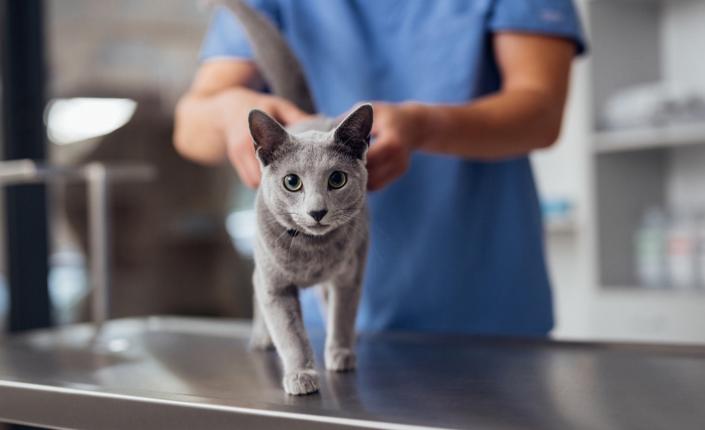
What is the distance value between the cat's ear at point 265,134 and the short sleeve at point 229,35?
45cm

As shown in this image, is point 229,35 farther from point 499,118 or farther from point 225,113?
point 499,118

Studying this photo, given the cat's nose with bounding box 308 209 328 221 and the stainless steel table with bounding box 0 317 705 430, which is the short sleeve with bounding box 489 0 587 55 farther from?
the cat's nose with bounding box 308 209 328 221

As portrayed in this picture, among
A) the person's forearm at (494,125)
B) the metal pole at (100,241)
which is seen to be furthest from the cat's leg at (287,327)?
the metal pole at (100,241)

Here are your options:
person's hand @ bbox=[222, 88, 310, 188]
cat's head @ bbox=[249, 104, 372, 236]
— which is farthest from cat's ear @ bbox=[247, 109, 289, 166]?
person's hand @ bbox=[222, 88, 310, 188]

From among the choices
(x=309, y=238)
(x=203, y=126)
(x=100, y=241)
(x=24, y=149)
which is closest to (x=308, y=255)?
(x=309, y=238)

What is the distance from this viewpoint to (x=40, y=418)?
708 mm

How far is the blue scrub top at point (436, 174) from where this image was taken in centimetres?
106

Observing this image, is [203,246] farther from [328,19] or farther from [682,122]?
[328,19]

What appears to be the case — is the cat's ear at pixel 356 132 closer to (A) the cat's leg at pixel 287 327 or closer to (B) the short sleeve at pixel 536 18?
(A) the cat's leg at pixel 287 327

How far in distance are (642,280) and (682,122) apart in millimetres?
455

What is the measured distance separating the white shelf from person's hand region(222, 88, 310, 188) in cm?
152

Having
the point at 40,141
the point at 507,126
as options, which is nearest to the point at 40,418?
the point at 507,126

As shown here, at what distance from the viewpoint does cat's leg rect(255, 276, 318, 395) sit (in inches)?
26.8

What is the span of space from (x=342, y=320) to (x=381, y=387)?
0.28 feet
